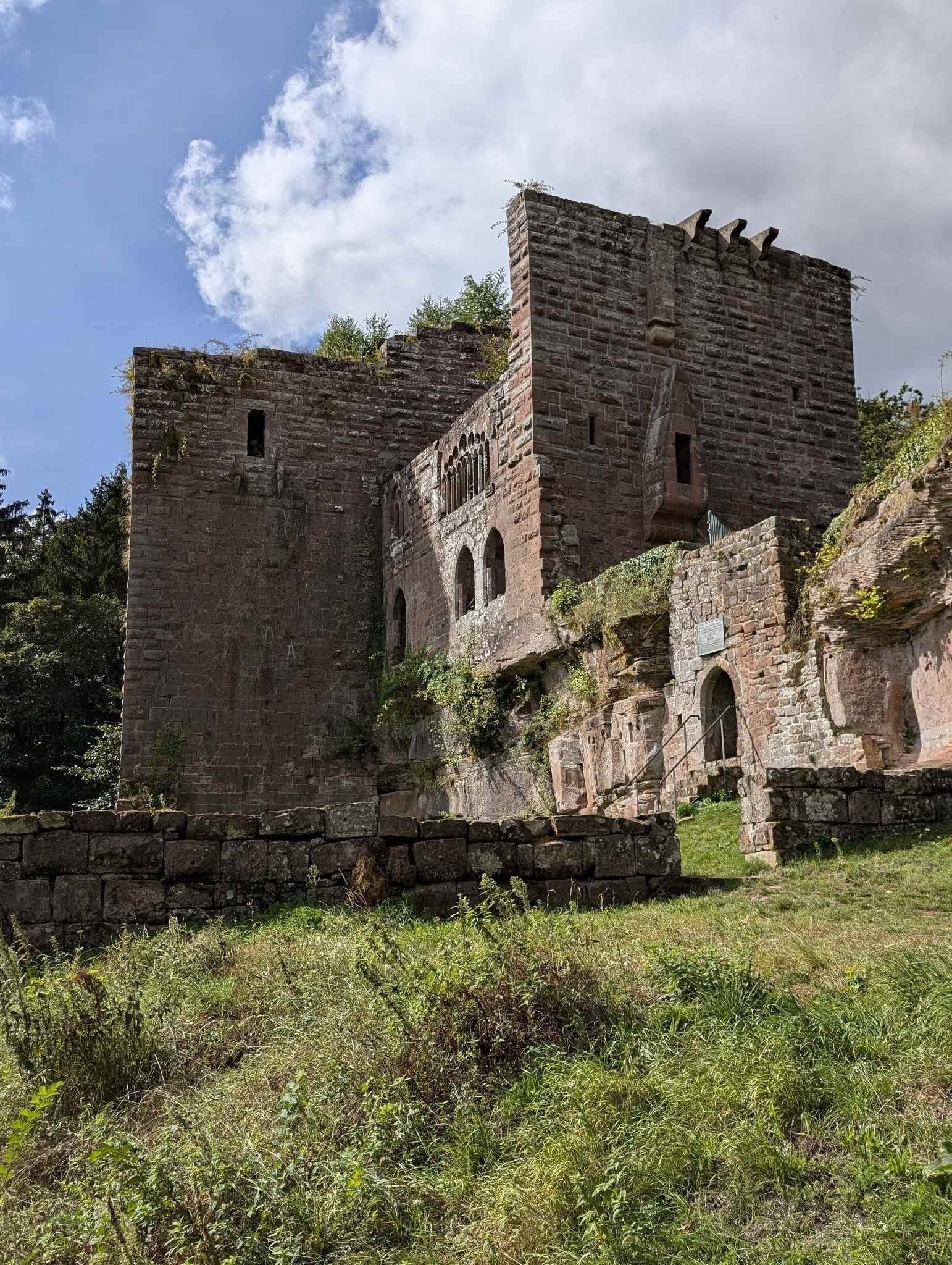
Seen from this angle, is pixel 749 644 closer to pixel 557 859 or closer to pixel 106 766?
pixel 557 859

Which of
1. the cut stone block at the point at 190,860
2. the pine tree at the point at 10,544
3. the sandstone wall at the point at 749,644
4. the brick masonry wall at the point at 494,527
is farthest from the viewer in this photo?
the pine tree at the point at 10,544

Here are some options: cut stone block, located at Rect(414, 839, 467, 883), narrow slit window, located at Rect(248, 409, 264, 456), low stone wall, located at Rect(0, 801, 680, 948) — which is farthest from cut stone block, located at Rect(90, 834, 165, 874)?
narrow slit window, located at Rect(248, 409, 264, 456)

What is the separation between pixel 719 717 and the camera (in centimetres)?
1423

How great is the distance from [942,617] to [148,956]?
8422 millimetres

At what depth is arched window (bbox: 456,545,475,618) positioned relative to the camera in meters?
19.5

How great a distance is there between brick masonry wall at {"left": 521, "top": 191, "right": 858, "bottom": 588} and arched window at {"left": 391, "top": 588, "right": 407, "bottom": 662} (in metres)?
5.15

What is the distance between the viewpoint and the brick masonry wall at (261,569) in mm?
21234

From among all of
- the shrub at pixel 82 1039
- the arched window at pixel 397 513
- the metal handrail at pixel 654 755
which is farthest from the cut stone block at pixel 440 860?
the arched window at pixel 397 513

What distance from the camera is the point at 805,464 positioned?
2027 centimetres

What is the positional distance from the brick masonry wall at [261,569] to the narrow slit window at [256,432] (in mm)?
133

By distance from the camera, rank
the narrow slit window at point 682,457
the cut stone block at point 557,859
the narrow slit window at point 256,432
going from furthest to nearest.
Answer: the narrow slit window at point 256,432
the narrow slit window at point 682,457
the cut stone block at point 557,859

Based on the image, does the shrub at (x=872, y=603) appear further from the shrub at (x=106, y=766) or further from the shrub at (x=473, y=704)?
the shrub at (x=106, y=766)

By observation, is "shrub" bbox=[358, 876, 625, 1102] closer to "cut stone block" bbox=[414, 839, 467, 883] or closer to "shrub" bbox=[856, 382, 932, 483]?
"cut stone block" bbox=[414, 839, 467, 883]

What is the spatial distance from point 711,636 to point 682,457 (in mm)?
5083
